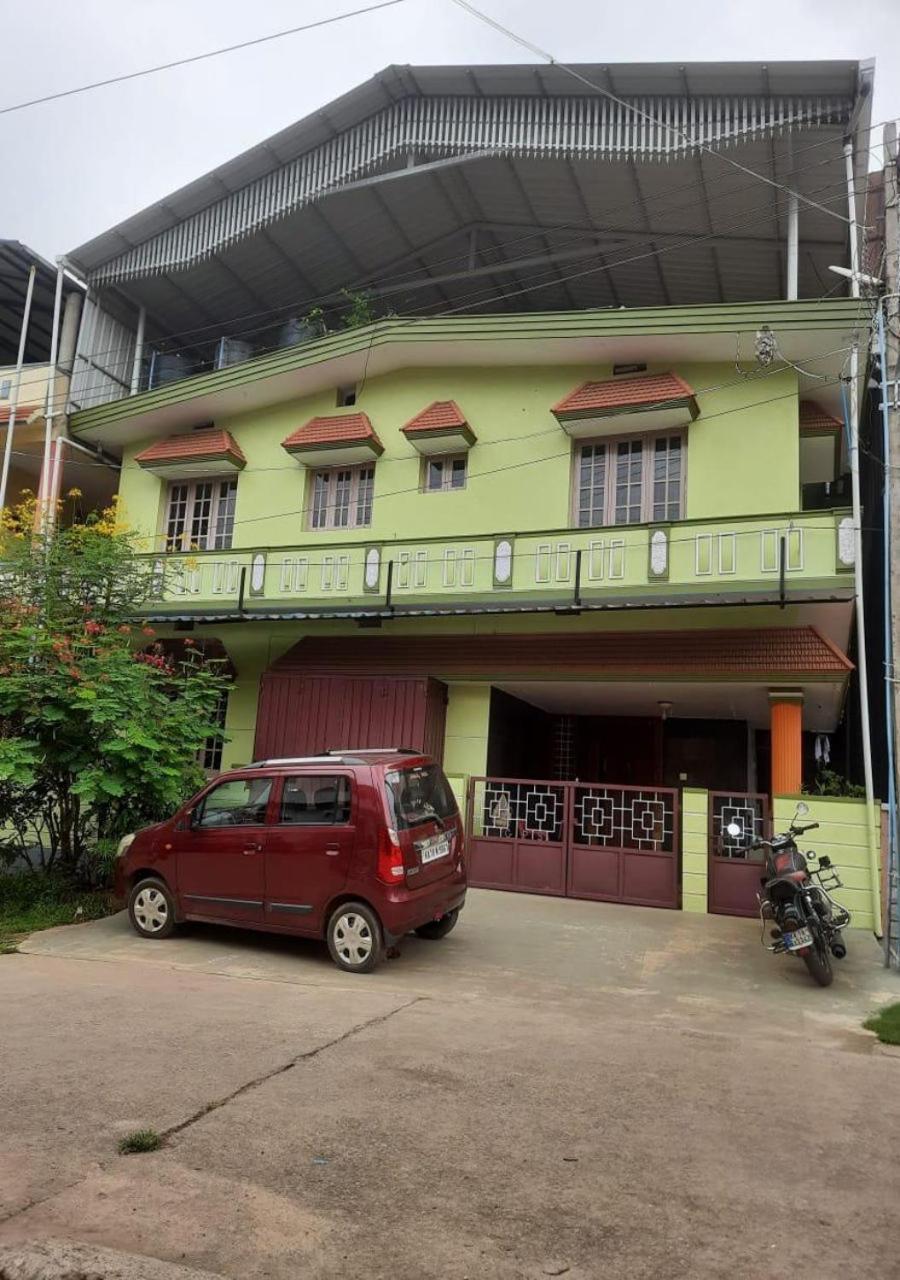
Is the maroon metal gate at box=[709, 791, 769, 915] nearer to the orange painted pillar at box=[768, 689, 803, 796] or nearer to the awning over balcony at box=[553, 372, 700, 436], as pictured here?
the orange painted pillar at box=[768, 689, 803, 796]

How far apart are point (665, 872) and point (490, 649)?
13.5 feet

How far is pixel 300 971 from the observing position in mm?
Answer: 7207

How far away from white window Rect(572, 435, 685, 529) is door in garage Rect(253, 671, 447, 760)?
142 inches

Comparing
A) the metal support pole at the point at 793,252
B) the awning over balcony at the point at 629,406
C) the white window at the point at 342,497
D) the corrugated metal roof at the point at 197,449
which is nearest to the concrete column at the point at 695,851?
the awning over balcony at the point at 629,406

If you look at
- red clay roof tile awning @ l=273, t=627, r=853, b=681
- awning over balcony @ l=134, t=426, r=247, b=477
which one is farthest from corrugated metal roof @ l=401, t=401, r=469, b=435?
awning over balcony @ l=134, t=426, r=247, b=477

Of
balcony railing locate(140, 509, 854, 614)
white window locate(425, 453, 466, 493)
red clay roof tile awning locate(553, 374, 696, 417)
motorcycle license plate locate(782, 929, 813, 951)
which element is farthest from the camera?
white window locate(425, 453, 466, 493)

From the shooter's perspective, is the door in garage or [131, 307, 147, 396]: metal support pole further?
[131, 307, 147, 396]: metal support pole

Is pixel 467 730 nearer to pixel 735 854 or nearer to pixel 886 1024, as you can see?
pixel 735 854

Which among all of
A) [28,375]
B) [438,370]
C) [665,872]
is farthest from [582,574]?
[28,375]

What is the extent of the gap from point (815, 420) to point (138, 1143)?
12.7 metres

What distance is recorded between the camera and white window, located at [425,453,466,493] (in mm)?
14023

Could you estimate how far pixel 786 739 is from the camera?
1125cm

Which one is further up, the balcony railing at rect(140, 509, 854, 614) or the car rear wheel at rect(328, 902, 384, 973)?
the balcony railing at rect(140, 509, 854, 614)

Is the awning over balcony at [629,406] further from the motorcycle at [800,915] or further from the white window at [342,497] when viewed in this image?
the motorcycle at [800,915]
